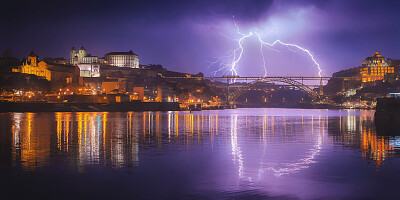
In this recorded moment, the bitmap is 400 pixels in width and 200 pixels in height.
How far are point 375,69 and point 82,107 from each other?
139461mm

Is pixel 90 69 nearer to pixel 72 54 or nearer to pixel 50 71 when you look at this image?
pixel 72 54

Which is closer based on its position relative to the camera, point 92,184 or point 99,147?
point 92,184

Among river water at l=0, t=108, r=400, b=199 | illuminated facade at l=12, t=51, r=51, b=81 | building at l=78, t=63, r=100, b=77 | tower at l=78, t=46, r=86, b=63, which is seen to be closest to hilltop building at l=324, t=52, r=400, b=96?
building at l=78, t=63, r=100, b=77

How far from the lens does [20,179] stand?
12398 mm

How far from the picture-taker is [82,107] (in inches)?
3809

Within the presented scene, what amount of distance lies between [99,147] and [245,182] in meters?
10.8

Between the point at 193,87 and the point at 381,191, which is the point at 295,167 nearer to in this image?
the point at 381,191

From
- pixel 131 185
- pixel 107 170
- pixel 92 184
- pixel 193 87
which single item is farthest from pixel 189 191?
pixel 193 87

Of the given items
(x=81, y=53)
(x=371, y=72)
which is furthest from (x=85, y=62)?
(x=371, y=72)

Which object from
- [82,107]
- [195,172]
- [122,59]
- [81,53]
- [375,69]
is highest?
[81,53]

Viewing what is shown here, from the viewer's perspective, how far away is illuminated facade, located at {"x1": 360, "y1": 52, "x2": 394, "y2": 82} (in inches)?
7151

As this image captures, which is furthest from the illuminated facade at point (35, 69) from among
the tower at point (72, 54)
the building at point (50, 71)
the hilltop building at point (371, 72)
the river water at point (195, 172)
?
the hilltop building at point (371, 72)

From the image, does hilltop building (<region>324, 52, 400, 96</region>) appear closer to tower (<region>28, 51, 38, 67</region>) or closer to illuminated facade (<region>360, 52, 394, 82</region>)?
illuminated facade (<region>360, 52, 394, 82</region>)

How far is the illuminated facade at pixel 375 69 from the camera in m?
182
